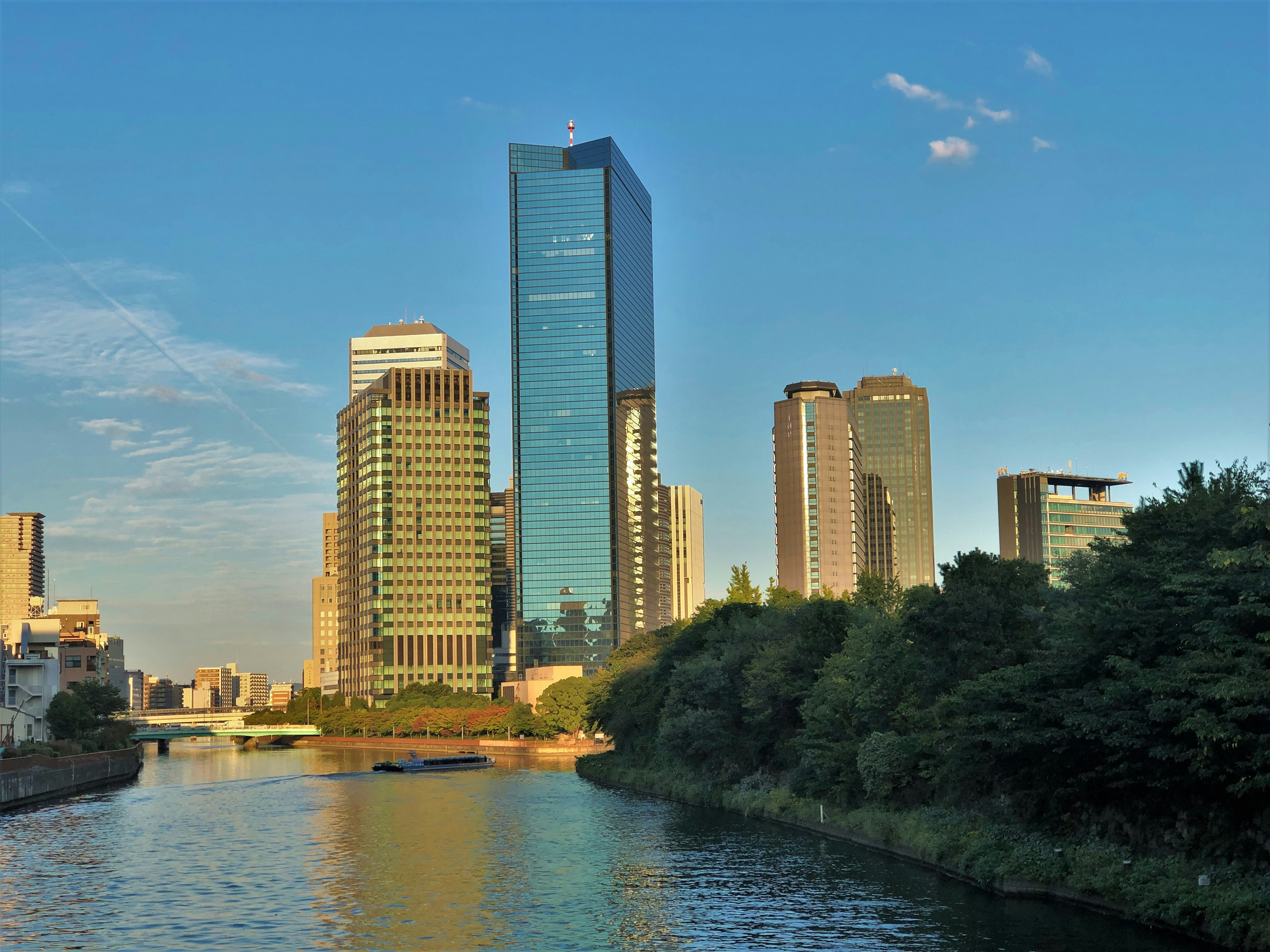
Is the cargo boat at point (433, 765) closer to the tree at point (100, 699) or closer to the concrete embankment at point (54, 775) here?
the concrete embankment at point (54, 775)

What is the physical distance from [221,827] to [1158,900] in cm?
7831

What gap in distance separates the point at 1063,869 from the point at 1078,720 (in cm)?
915

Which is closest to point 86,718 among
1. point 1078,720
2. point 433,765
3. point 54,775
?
point 54,775

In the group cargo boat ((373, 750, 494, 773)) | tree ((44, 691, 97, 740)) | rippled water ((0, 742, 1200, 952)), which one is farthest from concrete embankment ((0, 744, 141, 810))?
cargo boat ((373, 750, 494, 773))

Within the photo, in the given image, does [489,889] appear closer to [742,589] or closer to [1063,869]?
[1063,869]

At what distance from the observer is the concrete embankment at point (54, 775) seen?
11650 cm

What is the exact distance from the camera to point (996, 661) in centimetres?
7144

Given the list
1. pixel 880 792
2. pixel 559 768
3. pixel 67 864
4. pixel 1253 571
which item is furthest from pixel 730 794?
pixel 559 768

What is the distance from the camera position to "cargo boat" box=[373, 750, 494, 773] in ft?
617

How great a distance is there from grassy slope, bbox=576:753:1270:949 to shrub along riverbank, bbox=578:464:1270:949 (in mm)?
98

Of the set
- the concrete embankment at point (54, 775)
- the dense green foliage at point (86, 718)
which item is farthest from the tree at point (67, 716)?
the concrete embankment at point (54, 775)

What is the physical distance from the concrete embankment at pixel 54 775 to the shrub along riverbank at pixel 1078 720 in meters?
68.0

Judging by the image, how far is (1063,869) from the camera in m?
56.7

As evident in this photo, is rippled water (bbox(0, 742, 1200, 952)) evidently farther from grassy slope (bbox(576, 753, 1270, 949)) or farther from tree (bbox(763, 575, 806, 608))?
tree (bbox(763, 575, 806, 608))
